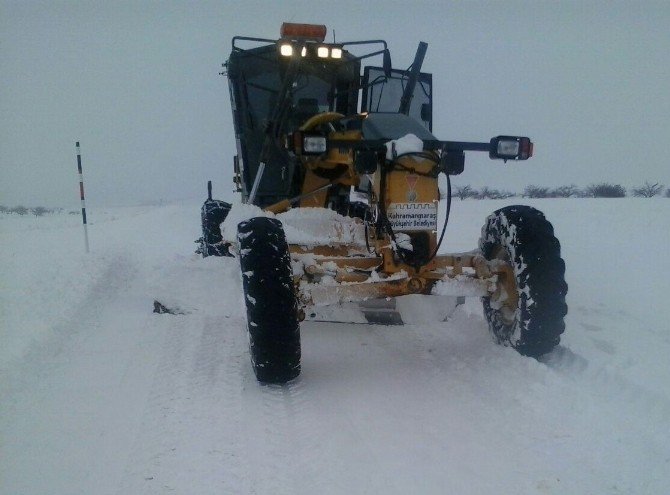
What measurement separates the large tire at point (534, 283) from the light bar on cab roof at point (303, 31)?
2.94m

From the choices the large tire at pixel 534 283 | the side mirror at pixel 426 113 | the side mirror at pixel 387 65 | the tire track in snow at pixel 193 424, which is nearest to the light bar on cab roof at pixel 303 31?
the side mirror at pixel 387 65

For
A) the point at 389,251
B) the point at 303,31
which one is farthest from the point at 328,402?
the point at 303,31

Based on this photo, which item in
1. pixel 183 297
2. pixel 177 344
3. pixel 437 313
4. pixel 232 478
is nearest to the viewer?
pixel 232 478

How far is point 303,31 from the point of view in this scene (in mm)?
5547

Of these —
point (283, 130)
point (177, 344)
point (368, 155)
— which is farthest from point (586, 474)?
point (283, 130)

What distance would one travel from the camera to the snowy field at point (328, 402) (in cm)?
247

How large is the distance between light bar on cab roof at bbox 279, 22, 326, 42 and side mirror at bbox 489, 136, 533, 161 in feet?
8.86

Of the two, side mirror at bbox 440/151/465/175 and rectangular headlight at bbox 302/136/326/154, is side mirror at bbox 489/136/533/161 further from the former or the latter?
rectangular headlight at bbox 302/136/326/154

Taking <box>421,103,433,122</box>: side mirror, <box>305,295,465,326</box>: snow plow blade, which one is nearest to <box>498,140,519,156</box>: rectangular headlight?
<box>305,295,465,326</box>: snow plow blade

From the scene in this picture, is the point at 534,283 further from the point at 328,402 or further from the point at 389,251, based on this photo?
the point at 328,402

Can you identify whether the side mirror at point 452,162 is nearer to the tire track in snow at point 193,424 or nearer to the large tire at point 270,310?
the large tire at point 270,310

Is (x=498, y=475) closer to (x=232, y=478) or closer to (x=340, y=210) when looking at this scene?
(x=232, y=478)

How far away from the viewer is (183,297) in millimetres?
5367

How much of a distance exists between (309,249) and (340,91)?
2424 millimetres
